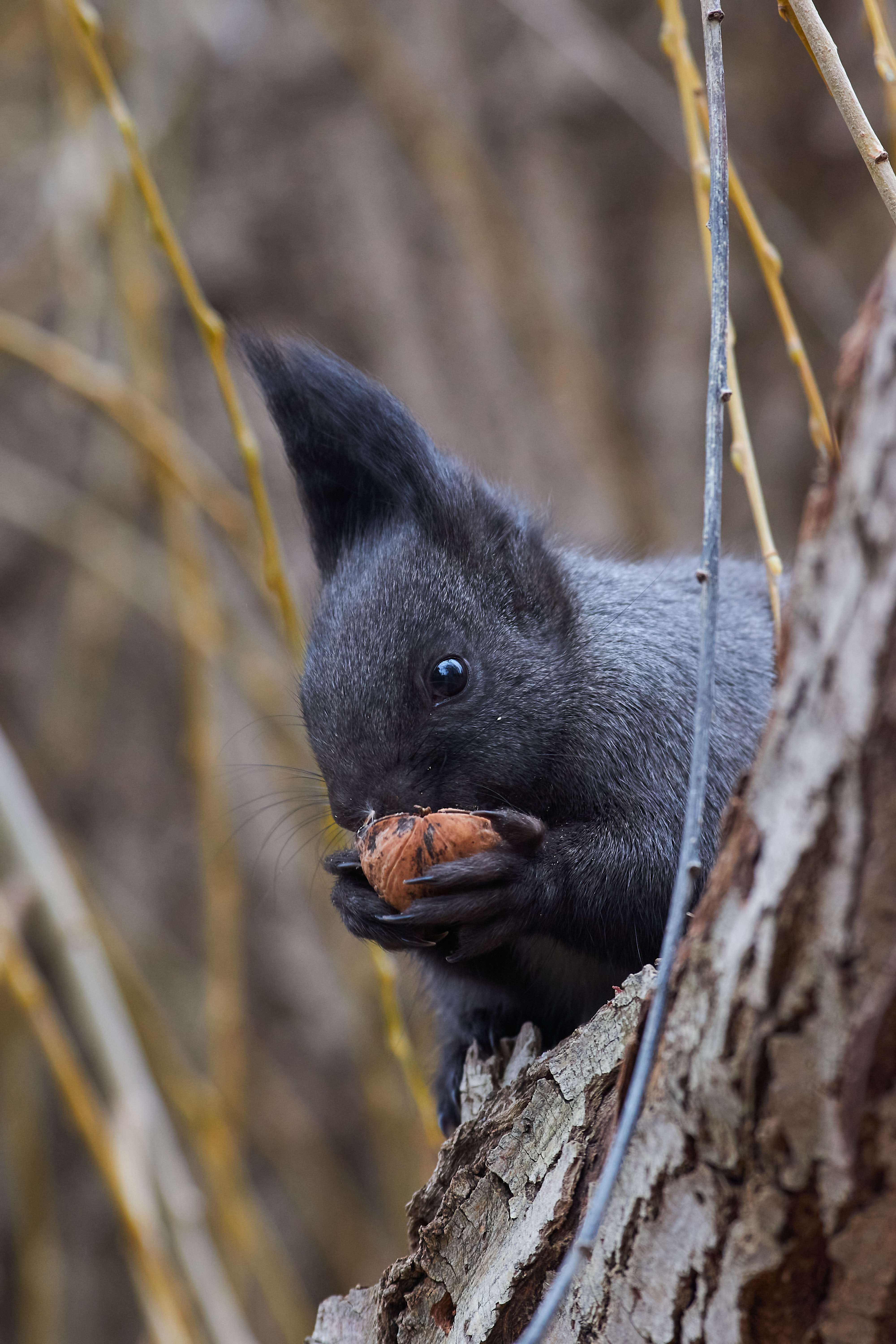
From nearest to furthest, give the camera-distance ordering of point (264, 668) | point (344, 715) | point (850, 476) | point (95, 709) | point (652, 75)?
point (850, 476) < point (344, 715) < point (264, 668) < point (652, 75) < point (95, 709)

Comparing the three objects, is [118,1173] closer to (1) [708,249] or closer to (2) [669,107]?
(1) [708,249]

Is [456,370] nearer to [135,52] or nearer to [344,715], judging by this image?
[135,52]

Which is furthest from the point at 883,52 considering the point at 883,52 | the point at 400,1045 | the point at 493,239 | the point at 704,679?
the point at 493,239

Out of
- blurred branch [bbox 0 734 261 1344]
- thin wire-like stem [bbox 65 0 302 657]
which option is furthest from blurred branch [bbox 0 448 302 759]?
thin wire-like stem [bbox 65 0 302 657]

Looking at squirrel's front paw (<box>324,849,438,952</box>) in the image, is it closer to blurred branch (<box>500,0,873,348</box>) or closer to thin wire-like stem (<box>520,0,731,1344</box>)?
thin wire-like stem (<box>520,0,731,1344</box>)

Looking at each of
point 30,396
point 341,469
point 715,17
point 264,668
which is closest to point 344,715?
point 341,469

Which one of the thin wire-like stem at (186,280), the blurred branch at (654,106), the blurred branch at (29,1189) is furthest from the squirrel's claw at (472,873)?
the blurred branch at (29,1189)

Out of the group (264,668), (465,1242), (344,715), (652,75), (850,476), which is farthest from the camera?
(652,75)

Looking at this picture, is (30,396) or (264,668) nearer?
(264,668)
